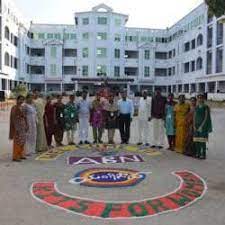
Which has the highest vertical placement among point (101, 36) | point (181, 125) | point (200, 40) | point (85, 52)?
point (101, 36)

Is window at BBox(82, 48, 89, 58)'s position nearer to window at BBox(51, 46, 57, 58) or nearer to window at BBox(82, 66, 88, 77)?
window at BBox(82, 66, 88, 77)

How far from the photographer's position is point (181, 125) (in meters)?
11.5

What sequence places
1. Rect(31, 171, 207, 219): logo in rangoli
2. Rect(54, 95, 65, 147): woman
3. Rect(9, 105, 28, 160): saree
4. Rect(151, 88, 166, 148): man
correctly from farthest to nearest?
1. Rect(151, 88, 166, 148): man
2. Rect(54, 95, 65, 147): woman
3. Rect(9, 105, 28, 160): saree
4. Rect(31, 171, 207, 219): logo in rangoli

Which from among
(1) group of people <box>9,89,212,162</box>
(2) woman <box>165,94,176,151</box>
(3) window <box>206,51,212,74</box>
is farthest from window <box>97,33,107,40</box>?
(2) woman <box>165,94,176,151</box>

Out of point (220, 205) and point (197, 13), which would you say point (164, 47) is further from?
point (220, 205)

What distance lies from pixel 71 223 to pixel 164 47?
213 feet

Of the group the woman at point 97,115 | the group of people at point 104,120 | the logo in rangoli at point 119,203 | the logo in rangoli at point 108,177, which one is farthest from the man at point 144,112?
the logo in rangoli at point 119,203

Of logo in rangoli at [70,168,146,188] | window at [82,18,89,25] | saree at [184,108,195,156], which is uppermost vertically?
window at [82,18,89,25]

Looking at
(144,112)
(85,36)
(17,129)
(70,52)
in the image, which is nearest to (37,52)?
(70,52)

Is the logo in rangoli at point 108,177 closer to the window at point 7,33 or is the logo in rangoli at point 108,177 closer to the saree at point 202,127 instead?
the saree at point 202,127

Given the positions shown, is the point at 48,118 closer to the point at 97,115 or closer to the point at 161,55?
the point at 97,115

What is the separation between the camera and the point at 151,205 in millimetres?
6520

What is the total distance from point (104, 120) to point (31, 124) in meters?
2.77

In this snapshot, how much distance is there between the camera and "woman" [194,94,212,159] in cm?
1071
